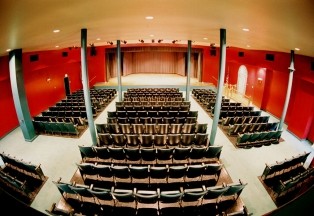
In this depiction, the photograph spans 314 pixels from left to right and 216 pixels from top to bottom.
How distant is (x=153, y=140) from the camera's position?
815 centimetres

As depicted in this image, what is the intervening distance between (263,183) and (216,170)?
72.8 inches

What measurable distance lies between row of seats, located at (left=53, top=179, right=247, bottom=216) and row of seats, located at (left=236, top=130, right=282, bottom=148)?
3796mm

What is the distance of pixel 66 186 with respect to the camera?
516cm

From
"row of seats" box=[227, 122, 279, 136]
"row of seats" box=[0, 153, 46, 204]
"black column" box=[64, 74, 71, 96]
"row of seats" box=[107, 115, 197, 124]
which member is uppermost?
"black column" box=[64, 74, 71, 96]

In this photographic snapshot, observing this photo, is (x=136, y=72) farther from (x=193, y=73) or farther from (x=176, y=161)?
(x=176, y=161)

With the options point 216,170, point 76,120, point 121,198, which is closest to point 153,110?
point 76,120

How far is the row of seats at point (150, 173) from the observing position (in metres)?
5.90

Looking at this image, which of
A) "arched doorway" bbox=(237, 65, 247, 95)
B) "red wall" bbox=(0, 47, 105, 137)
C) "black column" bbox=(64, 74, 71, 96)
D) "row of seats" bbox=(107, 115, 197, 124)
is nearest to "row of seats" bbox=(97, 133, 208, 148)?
"row of seats" bbox=(107, 115, 197, 124)

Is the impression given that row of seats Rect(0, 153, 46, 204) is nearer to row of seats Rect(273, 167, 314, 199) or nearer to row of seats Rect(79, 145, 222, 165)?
row of seats Rect(79, 145, 222, 165)

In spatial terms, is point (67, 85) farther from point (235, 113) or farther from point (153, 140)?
point (235, 113)

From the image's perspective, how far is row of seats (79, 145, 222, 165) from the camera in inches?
271

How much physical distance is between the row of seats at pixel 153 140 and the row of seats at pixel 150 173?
1.95 metres

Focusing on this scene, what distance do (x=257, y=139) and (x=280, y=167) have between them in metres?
2.66

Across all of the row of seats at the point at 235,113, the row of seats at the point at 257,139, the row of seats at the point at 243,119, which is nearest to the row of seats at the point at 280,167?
the row of seats at the point at 257,139
